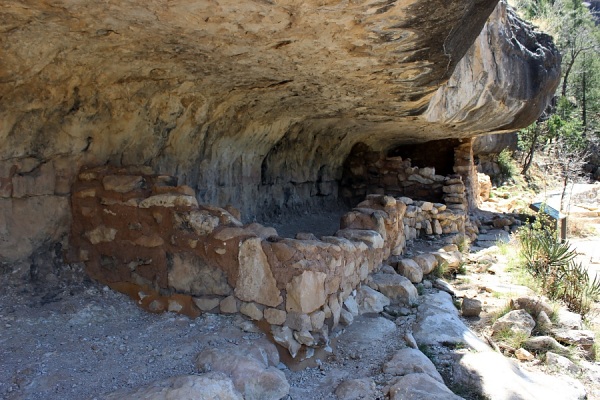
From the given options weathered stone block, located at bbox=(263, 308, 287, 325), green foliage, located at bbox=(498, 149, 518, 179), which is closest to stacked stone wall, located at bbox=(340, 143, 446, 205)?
weathered stone block, located at bbox=(263, 308, 287, 325)

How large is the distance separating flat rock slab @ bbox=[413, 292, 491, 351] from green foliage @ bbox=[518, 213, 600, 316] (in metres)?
1.63

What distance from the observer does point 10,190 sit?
2766mm

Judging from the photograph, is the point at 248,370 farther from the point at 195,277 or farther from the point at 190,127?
the point at 190,127

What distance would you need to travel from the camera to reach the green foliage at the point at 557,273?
4.60 m

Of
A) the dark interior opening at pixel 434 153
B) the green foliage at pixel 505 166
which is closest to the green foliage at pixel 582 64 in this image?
the green foliage at pixel 505 166

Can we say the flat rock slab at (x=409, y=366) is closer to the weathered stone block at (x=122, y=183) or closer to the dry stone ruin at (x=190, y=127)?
the dry stone ruin at (x=190, y=127)

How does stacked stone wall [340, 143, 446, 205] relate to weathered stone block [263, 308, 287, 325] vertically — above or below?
above

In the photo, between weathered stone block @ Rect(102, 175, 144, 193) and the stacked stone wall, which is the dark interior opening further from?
weathered stone block @ Rect(102, 175, 144, 193)

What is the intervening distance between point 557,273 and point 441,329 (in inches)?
98.9

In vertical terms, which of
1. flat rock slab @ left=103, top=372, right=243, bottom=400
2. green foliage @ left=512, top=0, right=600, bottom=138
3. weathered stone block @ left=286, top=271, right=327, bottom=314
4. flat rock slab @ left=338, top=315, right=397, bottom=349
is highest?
green foliage @ left=512, top=0, right=600, bottom=138

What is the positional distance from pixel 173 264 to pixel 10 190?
1048 millimetres

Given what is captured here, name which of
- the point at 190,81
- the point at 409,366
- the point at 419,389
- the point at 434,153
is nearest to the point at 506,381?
the point at 409,366

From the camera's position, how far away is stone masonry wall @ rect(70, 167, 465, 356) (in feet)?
8.39

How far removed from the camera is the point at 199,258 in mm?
2738
